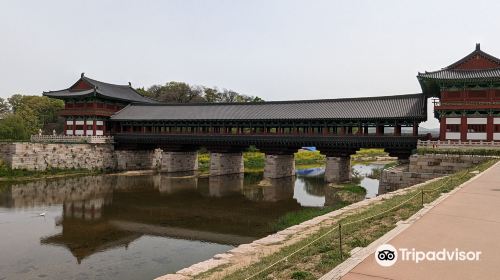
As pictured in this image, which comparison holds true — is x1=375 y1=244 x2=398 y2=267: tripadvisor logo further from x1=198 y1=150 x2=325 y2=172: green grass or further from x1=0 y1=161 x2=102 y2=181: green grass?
x1=198 y1=150 x2=325 y2=172: green grass

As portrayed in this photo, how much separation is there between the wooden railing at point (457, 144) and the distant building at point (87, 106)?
142ft

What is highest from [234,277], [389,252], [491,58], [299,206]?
[491,58]

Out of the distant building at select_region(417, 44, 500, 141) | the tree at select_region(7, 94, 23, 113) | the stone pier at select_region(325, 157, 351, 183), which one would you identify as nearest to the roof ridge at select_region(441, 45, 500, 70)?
the distant building at select_region(417, 44, 500, 141)

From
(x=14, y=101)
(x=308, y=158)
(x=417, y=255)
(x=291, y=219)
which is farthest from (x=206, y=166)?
(x=14, y=101)

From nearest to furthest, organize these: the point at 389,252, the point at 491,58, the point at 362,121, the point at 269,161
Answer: the point at 389,252, the point at 491,58, the point at 362,121, the point at 269,161

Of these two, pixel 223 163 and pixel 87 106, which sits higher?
pixel 87 106

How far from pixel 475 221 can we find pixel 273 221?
13.6 meters

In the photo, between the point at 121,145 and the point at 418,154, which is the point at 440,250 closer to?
the point at 418,154

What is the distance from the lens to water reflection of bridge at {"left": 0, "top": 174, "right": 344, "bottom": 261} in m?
20.8

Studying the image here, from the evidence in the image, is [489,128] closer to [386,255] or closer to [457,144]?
[457,144]

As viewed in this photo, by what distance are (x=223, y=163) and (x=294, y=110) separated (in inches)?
459

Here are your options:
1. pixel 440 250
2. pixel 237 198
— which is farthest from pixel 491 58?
pixel 440 250

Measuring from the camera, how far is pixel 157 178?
4641 cm

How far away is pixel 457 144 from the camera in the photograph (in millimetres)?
33375
